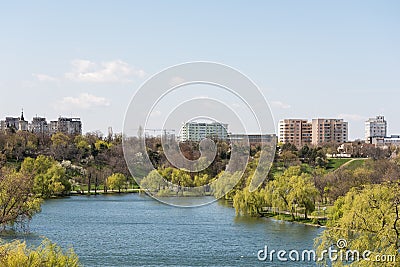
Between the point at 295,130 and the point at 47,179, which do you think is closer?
the point at 47,179

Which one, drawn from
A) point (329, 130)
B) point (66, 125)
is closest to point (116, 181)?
point (329, 130)

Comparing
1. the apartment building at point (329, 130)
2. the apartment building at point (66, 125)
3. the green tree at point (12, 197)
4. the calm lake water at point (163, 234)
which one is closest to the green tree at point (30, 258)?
the calm lake water at point (163, 234)

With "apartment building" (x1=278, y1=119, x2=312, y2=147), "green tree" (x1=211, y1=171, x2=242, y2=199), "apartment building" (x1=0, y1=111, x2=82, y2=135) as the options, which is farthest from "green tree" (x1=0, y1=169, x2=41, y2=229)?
"apartment building" (x1=0, y1=111, x2=82, y2=135)

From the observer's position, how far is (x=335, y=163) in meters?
60.3

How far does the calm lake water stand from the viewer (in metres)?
20.4

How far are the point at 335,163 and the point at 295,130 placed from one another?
33895 millimetres

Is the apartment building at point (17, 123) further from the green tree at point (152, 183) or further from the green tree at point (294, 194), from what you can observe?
the green tree at point (294, 194)

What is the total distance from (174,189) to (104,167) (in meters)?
14.0

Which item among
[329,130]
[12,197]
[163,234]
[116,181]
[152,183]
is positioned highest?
[329,130]

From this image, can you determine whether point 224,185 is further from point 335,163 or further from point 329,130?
point 329,130

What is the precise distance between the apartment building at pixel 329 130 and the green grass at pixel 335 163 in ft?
94.2

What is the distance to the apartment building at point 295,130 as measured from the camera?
93.2m

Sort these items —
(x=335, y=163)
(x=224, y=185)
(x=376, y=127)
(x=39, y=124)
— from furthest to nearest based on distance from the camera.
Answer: (x=376, y=127), (x=39, y=124), (x=335, y=163), (x=224, y=185)

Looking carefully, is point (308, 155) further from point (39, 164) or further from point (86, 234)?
point (86, 234)
